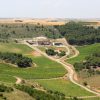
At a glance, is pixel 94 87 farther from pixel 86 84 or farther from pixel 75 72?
pixel 75 72

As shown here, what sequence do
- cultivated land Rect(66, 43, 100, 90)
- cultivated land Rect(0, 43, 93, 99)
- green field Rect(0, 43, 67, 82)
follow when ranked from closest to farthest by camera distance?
cultivated land Rect(0, 43, 93, 99), cultivated land Rect(66, 43, 100, 90), green field Rect(0, 43, 67, 82)

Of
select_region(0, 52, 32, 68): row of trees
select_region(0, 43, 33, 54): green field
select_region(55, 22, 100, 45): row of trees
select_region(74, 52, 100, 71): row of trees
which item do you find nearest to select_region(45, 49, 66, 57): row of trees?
select_region(0, 43, 33, 54): green field

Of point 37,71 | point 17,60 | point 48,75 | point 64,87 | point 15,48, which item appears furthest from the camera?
point 15,48

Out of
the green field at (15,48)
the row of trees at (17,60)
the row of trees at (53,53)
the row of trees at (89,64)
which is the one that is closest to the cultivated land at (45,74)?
the row of trees at (17,60)

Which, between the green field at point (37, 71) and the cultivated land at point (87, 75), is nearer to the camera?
the cultivated land at point (87, 75)

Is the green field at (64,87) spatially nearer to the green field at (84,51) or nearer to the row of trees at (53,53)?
the green field at (84,51)

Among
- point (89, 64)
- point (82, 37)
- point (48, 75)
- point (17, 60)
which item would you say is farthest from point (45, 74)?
point (82, 37)

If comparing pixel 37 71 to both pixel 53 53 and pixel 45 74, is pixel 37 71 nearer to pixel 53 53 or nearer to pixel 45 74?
pixel 45 74

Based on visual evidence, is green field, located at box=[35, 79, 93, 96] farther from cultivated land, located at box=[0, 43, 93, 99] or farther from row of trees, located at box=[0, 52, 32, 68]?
row of trees, located at box=[0, 52, 32, 68]

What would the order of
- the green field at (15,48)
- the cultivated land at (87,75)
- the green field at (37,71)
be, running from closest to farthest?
the cultivated land at (87,75) → the green field at (37,71) → the green field at (15,48)
